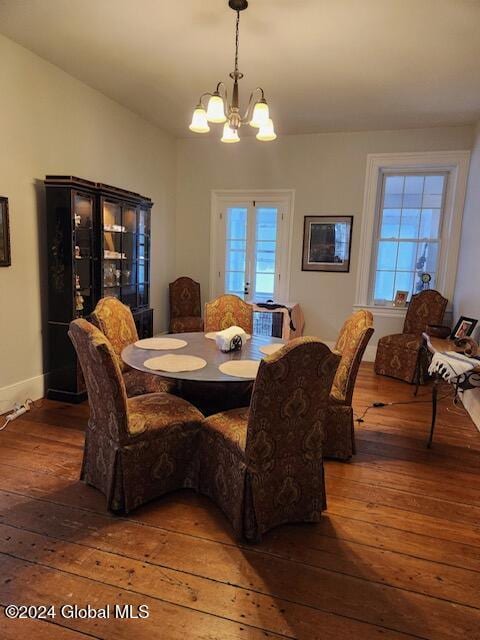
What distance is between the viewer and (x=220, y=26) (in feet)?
9.03

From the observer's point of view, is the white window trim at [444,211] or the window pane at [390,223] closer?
the white window trim at [444,211]

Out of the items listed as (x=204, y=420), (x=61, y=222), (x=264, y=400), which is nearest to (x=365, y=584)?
(x=264, y=400)

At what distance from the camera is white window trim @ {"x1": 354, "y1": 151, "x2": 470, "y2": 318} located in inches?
187

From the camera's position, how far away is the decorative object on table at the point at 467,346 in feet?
9.74

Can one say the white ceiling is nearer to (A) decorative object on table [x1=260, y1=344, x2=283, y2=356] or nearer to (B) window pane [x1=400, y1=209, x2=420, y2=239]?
(B) window pane [x1=400, y1=209, x2=420, y2=239]

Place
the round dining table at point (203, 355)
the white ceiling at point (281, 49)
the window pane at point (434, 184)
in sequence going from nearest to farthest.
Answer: the round dining table at point (203, 355) < the white ceiling at point (281, 49) < the window pane at point (434, 184)

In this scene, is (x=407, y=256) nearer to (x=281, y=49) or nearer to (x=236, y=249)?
(x=236, y=249)

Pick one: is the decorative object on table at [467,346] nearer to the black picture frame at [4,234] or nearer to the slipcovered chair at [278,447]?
the slipcovered chair at [278,447]

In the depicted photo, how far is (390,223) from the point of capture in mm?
5191

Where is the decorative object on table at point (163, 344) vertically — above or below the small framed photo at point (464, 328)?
below

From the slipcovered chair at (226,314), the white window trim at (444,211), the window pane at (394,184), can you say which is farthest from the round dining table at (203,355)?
the window pane at (394,184)

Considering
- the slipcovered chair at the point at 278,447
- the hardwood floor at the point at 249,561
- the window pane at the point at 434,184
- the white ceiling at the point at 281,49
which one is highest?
the white ceiling at the point at 281,49

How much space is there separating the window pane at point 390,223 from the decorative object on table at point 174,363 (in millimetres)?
3735

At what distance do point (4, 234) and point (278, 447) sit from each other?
2.67 meters
